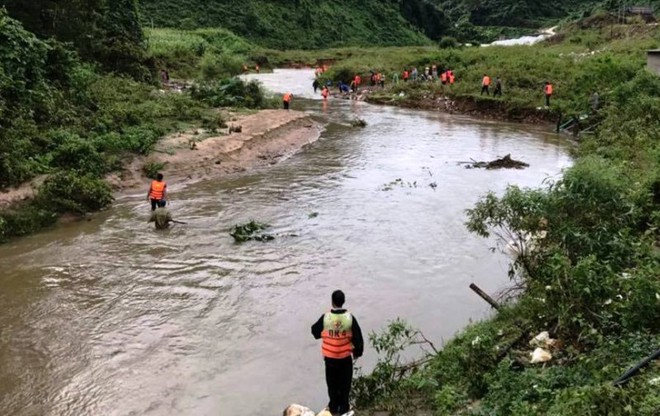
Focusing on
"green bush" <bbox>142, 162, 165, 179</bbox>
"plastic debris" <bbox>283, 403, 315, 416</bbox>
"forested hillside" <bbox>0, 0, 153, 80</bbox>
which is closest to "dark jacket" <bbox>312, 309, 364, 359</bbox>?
"plastic debris" <bbox>283, 403, 315, 416</bbox>

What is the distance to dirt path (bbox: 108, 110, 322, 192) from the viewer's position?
2042 cm

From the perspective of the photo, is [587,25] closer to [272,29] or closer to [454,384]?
[272,29]

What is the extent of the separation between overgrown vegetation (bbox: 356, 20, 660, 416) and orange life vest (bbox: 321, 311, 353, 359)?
817mm

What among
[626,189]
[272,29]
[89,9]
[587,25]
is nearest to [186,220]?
[626,189]

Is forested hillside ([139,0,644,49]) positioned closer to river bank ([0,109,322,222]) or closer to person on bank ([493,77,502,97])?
person on bank ([493,77,502,97])

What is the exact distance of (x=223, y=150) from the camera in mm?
23234

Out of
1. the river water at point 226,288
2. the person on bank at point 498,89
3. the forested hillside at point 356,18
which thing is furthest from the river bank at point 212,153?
the forested hillside at point 356,18

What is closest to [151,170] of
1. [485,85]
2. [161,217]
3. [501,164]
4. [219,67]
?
[161,217]

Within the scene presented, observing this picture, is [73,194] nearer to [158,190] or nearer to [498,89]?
[158,190]

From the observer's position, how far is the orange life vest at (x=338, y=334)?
7277mm

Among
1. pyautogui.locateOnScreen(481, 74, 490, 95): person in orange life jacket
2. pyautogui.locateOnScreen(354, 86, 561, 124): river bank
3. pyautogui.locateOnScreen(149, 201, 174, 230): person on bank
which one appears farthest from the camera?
Answer: pyautogui.locateOnScreen(481, 74, 490, 95): person in orange life jacket

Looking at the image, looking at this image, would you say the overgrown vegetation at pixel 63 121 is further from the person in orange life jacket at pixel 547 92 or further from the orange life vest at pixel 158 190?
the person in orange life jacket at pixel 547 92

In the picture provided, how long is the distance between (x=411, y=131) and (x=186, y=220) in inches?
704

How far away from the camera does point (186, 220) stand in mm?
16766
